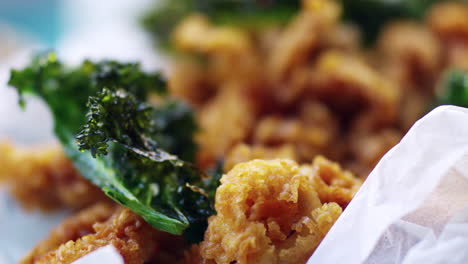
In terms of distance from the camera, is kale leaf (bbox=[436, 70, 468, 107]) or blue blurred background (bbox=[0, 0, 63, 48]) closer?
kale leaf (bbox=[436, 70, 468, 107])

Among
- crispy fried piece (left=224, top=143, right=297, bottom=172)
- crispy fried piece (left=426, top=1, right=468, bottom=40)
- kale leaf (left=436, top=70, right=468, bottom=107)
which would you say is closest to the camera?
crispy fried piece (left=224, top=143, right=297, bottom=172)

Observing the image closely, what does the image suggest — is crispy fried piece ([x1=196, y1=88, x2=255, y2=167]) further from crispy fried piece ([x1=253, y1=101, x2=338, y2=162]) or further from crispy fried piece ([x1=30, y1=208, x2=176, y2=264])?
crispy fried piece ([x1=30, y1=208, x2=176, y2=264])

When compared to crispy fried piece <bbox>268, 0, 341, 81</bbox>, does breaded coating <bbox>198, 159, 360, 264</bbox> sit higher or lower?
lower

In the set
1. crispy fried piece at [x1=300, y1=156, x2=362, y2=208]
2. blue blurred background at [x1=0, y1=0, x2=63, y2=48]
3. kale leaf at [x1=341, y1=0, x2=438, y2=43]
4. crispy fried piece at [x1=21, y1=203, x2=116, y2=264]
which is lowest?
crispy fried piece at [x1=300, y1=156, x2=362, y2=208]

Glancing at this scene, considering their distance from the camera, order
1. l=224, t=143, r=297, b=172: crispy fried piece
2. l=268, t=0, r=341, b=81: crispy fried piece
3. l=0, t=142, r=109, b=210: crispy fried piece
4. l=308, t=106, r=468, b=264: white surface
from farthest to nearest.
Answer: l=268, t=0, r=341, b=81: crispy fried piece → l=0, t=142, r=109, b=210: crispy fried piece → l=224, t=143, r=297, b=172: crispy fried piece → l=308, t=106, r=468, b=264: white surface

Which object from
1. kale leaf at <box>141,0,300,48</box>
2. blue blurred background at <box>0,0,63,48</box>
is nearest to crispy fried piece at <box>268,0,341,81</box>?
kale leaf at <box>141,0,300,48</box>

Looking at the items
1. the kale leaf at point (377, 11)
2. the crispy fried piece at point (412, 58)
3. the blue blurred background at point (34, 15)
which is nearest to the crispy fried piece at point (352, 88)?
the crispy fried piece at point (412, 58)

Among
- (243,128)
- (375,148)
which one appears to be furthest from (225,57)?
(375,148)

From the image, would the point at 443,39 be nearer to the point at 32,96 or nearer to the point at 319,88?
the point at 319,88

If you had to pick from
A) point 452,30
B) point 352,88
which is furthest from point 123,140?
point 452,30

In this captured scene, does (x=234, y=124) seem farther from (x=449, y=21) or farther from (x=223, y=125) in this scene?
(x=449, y=21)
